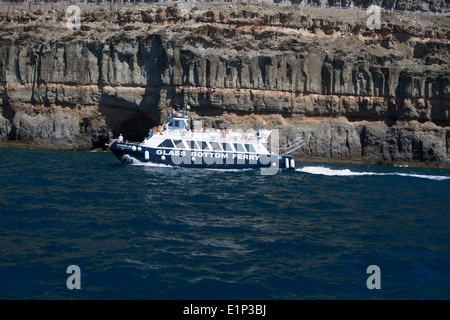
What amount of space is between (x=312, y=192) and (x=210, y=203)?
7332 millimetres

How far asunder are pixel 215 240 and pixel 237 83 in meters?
32.1

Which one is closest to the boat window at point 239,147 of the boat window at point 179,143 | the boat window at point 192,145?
the boat window at point 192,145

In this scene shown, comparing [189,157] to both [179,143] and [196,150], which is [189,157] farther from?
[179,143]

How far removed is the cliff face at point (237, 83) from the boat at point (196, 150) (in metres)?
9.30

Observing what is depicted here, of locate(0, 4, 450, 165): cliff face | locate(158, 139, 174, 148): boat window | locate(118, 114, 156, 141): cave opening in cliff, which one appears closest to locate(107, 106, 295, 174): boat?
locate(158, 139, 174, 148): boat window

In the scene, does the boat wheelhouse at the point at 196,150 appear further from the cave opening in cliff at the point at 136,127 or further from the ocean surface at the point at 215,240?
the cave opening in cliff at the point at 136,127

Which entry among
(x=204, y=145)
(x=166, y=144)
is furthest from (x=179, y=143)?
(x=204, y=145)

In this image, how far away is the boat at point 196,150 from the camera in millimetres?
33906

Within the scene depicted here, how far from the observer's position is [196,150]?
34219mm

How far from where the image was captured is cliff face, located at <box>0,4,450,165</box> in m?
44.3

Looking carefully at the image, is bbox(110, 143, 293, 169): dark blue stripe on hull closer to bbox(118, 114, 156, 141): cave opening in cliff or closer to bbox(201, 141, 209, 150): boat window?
bbox(201, 141, 209, 150): boat window

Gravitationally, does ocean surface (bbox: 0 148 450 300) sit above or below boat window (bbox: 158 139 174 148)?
below

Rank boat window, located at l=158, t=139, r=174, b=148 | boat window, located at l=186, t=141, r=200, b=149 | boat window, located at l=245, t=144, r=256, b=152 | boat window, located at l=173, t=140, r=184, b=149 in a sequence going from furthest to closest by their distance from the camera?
boat window, located at l=245, t=144, r=256, b=152, boat window, located at l=186, t=141, r=200, b=149, boat window, located at l=173, t=140, r=184, b=149, boat window, located at l=158, t=139, r=174, b=148
